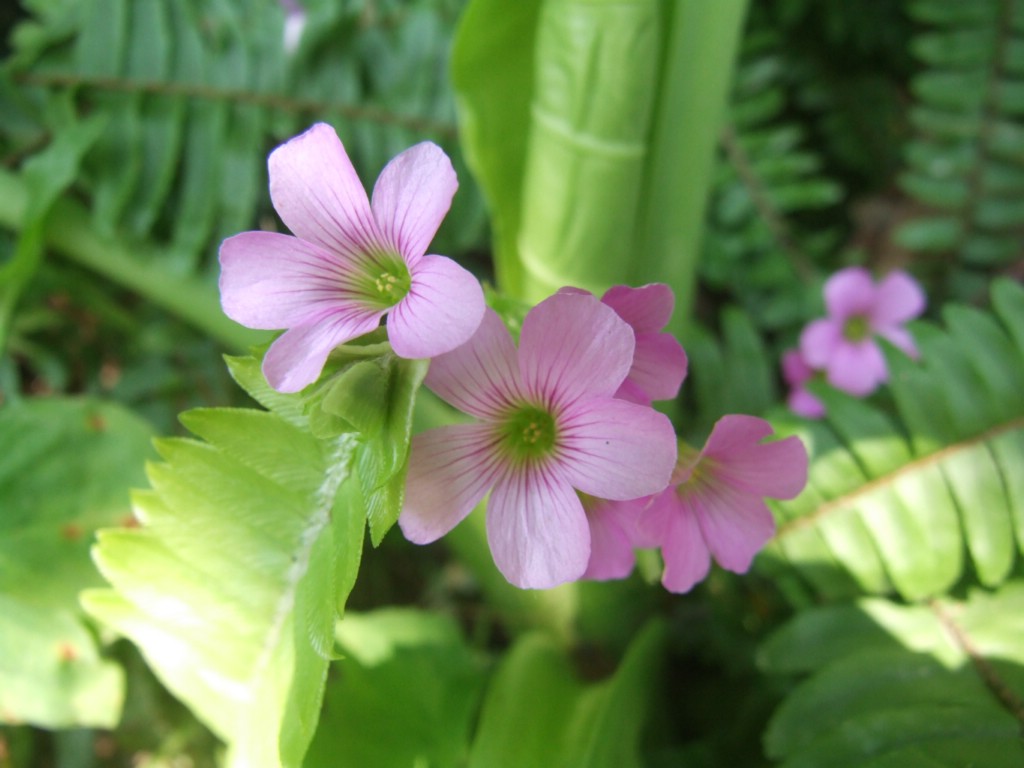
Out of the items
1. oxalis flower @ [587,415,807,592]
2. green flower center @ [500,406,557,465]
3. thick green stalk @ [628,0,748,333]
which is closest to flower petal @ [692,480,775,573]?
oxalis flower @ [587,415,807,592]

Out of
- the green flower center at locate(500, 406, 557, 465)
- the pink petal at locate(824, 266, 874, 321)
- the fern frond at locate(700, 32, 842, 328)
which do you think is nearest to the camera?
the green flower center at locate(500, 406, 557, 465)

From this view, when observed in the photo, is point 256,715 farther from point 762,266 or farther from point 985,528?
point 762,266

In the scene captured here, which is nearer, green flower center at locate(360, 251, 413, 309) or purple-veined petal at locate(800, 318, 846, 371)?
green flower center at locate(360, 251, 413, 309)

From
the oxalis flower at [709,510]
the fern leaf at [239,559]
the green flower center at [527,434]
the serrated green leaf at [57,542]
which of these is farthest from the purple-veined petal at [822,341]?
the serrated green leaf at [57,542]

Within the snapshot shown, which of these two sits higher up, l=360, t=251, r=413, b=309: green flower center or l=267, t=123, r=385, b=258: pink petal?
l=267, t=123, r=385, b=258: pink petal

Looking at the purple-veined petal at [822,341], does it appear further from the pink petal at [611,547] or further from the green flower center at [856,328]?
the pink petal at [611,547]

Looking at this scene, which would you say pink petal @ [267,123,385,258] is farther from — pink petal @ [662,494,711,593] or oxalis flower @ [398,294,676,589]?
pink petal @ [662,494,711,593]
